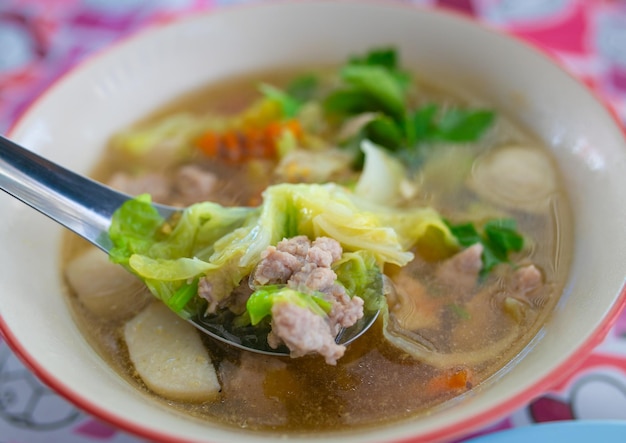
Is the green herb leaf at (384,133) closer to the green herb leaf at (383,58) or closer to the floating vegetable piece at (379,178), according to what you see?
the floating vegetable piece at (379,178)

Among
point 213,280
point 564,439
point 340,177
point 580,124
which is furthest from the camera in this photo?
point 340,177

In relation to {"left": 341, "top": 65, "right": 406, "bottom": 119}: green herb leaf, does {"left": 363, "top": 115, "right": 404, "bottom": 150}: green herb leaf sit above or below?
below

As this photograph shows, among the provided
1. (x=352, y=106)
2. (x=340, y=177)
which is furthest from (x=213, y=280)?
(x=352, y=106)

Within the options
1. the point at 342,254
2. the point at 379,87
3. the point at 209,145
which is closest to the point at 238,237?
the point at 342,254

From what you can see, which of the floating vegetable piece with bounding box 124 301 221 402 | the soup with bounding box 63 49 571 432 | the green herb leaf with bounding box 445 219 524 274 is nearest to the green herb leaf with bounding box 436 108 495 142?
the soup with bounding box 63 49 571 432

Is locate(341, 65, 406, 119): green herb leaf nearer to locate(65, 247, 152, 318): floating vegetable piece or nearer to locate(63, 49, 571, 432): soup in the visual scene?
locate(63, 49, 571, 432): soup

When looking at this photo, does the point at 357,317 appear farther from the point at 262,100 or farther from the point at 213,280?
the point at 262,100
